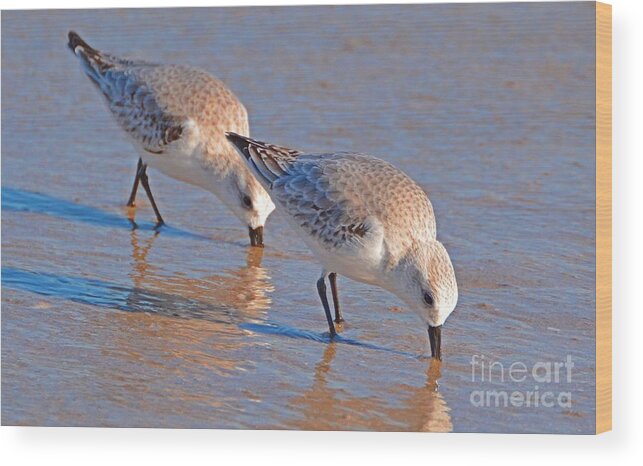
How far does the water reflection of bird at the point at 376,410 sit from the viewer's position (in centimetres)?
693

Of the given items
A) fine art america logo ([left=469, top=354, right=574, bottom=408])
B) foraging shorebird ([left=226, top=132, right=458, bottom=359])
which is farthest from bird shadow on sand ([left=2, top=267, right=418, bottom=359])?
fine art america logo ([left=469, top=354, right=574, bottom=408])

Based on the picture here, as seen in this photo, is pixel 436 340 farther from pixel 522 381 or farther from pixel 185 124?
pixel 185 124

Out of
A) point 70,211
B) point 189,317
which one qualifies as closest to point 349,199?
point 189,317

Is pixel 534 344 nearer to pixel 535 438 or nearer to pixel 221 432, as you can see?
pixel 535 438

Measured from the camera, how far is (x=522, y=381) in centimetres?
723

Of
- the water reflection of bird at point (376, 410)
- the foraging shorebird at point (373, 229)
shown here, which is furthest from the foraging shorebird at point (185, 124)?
the water reflection of bird at point (376, 410)

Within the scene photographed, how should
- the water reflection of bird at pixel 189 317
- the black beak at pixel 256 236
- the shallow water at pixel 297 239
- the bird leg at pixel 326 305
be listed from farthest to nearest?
the black beak at pixel 256 236
the bird leg at pixel 326 305
the water reflection of bird at pixel 189 317
the shallow water at pixel 297 239

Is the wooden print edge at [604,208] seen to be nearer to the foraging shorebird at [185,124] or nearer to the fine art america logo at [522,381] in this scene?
the fine art america logo at [522,381]

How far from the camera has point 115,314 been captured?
26.1 feet

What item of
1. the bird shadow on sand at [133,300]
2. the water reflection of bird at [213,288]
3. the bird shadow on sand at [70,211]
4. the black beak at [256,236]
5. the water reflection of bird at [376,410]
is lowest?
the water reflection of bird at [376,410]

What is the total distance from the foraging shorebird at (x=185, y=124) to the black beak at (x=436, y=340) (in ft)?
6.63

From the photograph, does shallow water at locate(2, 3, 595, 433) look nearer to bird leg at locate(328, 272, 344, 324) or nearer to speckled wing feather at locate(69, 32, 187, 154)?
bird leg at locate(328, 272, 344, 324)

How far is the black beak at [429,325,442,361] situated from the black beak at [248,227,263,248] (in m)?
2.00

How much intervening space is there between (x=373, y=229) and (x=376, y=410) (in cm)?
94
